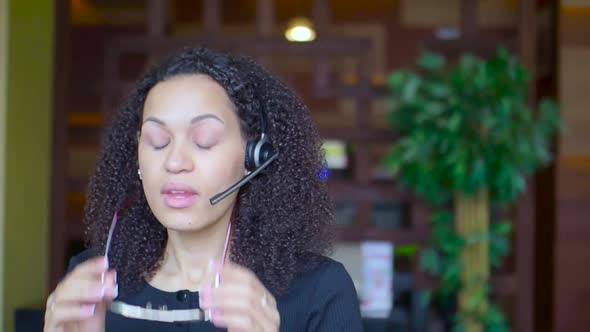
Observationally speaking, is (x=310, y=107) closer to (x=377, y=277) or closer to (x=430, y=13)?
(x=377, y=277)

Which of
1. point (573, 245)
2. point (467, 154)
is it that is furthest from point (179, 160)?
point (573, 245)

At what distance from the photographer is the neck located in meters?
1.47

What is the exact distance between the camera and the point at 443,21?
141 inches

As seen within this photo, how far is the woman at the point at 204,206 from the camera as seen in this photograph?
4.49 feet

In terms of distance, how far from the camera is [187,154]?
1367mm

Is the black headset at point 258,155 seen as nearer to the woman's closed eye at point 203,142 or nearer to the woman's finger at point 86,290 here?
the woman's closed eye at point 203,142

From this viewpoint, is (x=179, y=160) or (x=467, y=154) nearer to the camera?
(x=179, y=160)

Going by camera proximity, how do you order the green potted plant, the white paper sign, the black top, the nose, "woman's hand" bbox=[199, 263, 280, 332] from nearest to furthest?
"woman's hand" bbox=[199, 263, 280, 332], the nose, the black top, the green potted plant, the white paper sign

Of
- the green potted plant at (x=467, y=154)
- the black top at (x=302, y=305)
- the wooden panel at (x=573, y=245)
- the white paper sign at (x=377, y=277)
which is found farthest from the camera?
the wooden panel at (x=573, y=245)

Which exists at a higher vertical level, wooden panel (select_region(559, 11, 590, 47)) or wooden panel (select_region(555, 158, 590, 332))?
wooden panel (select_region(559, 11, 590, 47))

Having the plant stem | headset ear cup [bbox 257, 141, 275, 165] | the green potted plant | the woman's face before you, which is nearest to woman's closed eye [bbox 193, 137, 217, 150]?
the woman's face

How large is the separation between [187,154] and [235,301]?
13.9 inches

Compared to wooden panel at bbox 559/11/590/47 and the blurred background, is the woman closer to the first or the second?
the blurred background

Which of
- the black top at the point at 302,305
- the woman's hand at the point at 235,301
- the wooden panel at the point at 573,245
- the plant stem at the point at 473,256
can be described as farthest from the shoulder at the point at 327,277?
the wooden panel at the point at 573,245
